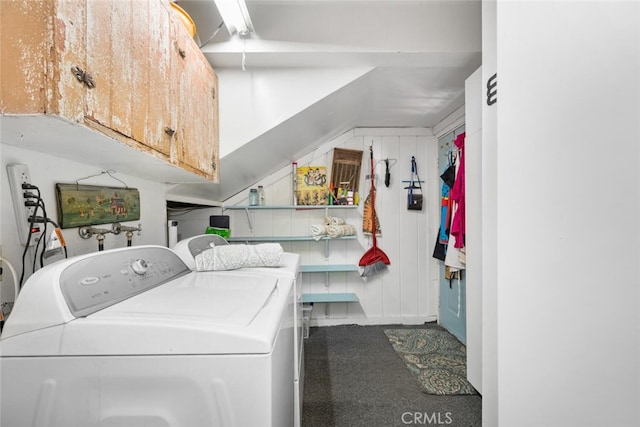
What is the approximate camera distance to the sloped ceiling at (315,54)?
165cm

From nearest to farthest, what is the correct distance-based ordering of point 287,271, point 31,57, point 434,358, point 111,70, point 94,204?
point 31,57
point 111,70
point 94,204
point 287,271
point 434,358

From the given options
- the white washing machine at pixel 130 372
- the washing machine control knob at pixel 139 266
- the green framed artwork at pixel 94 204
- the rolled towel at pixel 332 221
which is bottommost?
the white washing machine at pixel 130 372

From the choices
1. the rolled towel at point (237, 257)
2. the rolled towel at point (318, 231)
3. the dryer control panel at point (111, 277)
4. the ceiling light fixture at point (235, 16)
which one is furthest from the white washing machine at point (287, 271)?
the ceiling light fixture at point (235, 16)

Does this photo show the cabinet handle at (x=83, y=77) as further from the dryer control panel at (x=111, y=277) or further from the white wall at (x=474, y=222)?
the white wall at (x=474, y=222)

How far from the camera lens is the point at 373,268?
3004 mm

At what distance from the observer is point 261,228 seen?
2.99m

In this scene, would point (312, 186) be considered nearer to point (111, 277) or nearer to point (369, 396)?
point (369, 396)

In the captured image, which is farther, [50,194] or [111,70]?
[50,194]

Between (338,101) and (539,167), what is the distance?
163 cm

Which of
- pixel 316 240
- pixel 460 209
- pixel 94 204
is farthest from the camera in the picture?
pixel 316 240

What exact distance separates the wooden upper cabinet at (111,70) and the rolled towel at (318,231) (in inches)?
61.2

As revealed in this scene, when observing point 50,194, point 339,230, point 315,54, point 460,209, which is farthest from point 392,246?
point 50,194

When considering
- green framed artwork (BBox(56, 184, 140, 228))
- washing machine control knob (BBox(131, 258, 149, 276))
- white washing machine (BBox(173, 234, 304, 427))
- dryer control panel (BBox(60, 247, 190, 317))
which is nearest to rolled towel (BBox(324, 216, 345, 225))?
white washing machine (BBox(173, 234, 304, 427))

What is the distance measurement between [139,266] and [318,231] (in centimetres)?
194
